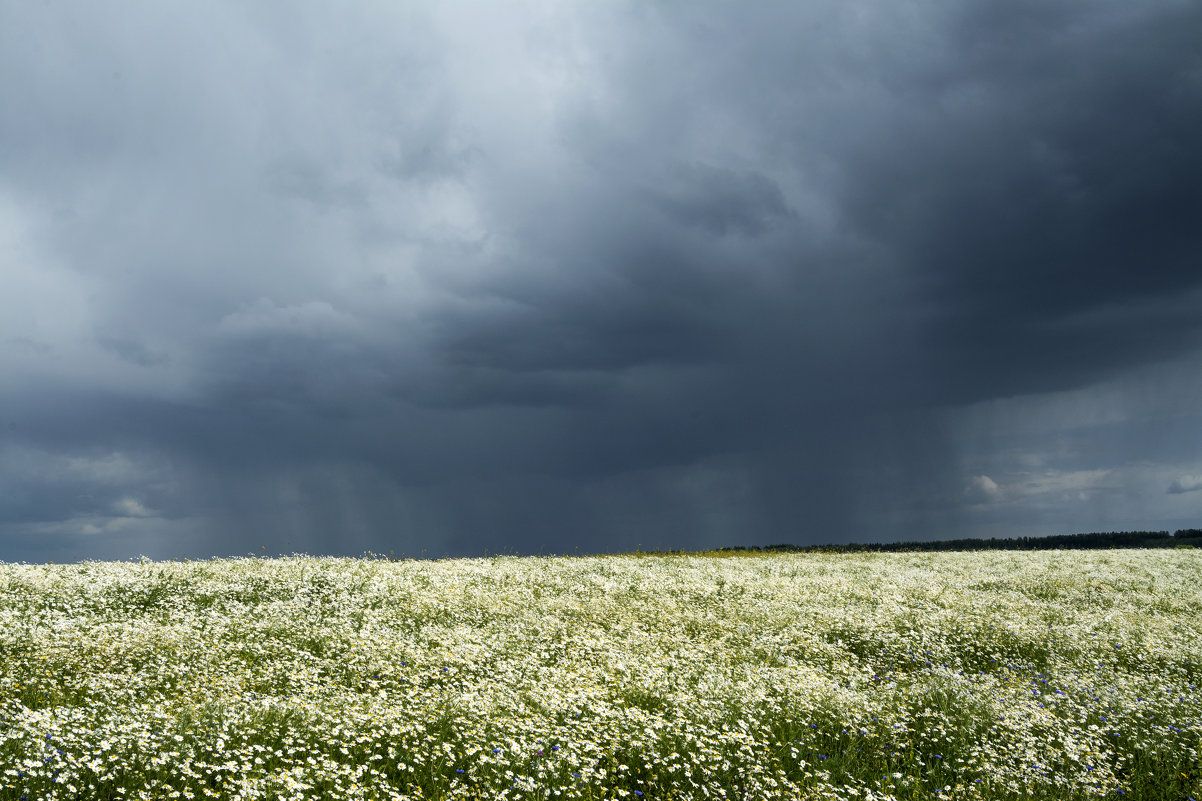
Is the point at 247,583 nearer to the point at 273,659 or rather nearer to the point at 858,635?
the point at 273,659

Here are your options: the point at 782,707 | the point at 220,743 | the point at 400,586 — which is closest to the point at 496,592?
the point at 400,586

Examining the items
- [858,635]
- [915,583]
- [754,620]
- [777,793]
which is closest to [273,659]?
[777,793]

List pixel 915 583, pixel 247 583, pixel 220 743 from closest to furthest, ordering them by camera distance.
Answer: pixel 220 743 → pixel 247 583 → pixel 915 583

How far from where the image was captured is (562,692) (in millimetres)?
10609

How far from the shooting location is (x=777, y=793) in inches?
317

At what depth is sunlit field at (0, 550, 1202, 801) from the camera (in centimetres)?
813

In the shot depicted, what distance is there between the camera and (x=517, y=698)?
33.5ft

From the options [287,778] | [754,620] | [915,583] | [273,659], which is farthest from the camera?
[915,583]

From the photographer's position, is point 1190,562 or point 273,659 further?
point 1190,562

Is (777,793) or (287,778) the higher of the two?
(287,778)

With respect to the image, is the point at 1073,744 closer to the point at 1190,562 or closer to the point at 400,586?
the point at 400,586

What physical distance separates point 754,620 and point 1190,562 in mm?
31339

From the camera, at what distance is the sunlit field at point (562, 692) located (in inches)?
320

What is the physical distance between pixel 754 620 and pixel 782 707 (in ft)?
24.1
